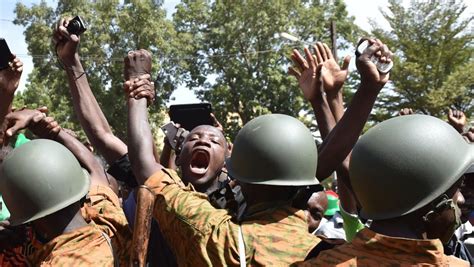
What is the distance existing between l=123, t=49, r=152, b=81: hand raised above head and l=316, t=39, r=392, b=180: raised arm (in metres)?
0.97

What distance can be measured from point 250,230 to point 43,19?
934 inches

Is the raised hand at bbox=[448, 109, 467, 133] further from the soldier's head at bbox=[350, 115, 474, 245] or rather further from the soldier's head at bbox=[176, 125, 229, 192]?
the soldier's head at bbox=[350, 115, 474, 245]

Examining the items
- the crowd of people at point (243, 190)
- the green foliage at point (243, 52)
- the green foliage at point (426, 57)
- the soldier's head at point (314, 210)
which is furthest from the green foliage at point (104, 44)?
the crowd of people at point (243, 190)

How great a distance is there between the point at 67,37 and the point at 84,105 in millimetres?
419

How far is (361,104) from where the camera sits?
323 centimetres

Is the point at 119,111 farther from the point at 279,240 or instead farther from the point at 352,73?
the point at 279,240

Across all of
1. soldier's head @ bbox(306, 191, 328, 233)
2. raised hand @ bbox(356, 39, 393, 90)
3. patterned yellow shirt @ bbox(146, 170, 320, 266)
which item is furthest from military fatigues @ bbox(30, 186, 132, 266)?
soldier's head @ bbox(306, 191, 328, 233)

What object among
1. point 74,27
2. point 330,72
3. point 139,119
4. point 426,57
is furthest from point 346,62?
point 426,57

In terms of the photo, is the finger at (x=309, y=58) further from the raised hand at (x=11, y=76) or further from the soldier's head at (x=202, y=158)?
the raised hand at (x=11, y=76)

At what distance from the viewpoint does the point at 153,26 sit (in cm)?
2483

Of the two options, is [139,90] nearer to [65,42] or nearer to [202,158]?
[202,158]

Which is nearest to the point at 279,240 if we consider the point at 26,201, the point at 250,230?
the point at 250,230

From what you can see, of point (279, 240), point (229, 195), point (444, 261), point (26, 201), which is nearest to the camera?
point (444, 261)

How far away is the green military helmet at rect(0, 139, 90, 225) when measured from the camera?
118 inches
